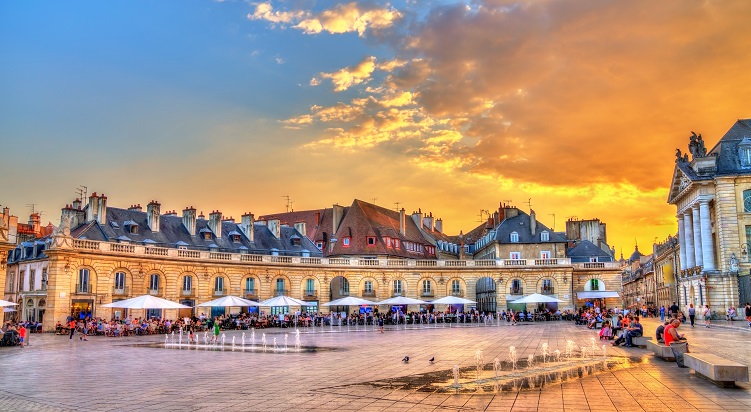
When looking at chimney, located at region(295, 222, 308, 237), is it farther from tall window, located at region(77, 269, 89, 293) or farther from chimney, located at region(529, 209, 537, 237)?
tall window, located at region(77, 269, 89, 293)

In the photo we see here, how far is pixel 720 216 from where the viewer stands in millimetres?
48281

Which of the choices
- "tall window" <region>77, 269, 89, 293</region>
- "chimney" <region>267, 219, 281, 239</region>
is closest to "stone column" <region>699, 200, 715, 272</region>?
"chimney" <region>267, 219, 281, 239</region>

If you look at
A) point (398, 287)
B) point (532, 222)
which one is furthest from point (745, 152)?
point (398, 287)

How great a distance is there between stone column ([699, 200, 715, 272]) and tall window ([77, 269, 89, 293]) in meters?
45.9

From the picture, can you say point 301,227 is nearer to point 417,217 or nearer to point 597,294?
point 417,217

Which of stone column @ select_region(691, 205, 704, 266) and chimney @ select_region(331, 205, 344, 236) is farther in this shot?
chimney @ select_region(331, 205, 344, 236)

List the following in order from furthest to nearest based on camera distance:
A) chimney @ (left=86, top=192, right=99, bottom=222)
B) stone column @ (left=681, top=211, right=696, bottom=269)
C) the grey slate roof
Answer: stone column @ (left=681, top=211, right=696, bottom=269) → chimney @ (left=86, top=192, right=99, bottom=222) → the grey slate roof

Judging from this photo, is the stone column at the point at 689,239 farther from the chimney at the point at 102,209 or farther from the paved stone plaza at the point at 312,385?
the chimney at the point at 102,209

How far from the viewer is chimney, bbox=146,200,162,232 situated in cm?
5412

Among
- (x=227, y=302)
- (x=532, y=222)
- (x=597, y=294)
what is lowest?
(x=597, y=294)

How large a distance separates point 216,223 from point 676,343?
47404 mm

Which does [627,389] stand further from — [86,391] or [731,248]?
[731,248]

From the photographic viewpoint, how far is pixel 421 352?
935 inches

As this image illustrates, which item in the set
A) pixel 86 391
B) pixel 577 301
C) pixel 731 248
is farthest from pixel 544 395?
pixel 577 301
